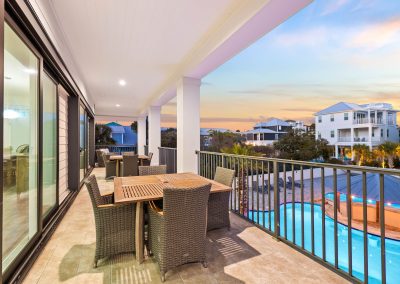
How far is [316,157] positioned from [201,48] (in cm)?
1967

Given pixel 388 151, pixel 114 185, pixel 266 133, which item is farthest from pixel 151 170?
pixel 266 133

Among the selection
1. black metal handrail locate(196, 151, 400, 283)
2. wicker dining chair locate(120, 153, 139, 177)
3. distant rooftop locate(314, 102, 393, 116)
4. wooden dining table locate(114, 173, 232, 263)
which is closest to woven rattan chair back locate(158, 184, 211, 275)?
wooden dining table locate(114, 173, 232, 263)

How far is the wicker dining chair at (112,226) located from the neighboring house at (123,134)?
1689 cm

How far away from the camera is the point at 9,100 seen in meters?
1.80

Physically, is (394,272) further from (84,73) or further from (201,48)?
(84,73)

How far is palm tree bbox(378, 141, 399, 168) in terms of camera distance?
53.4 feet

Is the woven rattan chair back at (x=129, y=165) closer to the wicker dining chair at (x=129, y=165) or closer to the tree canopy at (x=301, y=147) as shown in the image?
the wicker dining chair at (x=129, y=165)

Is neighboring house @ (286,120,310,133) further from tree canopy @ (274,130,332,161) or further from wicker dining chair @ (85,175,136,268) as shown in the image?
wicker dining chair @ (85,175,136,268)

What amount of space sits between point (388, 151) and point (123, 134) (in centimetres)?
2225

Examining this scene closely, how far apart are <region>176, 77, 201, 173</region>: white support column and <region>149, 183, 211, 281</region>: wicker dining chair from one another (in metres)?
2.81

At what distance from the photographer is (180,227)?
1.77m

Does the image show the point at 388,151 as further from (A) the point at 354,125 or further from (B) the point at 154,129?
(B) the point at 154,129

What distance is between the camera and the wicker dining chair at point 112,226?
6.40 ft

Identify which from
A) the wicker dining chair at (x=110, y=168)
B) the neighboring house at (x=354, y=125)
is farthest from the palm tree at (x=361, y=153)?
the wicker dining chair at (x=110, y=168)
